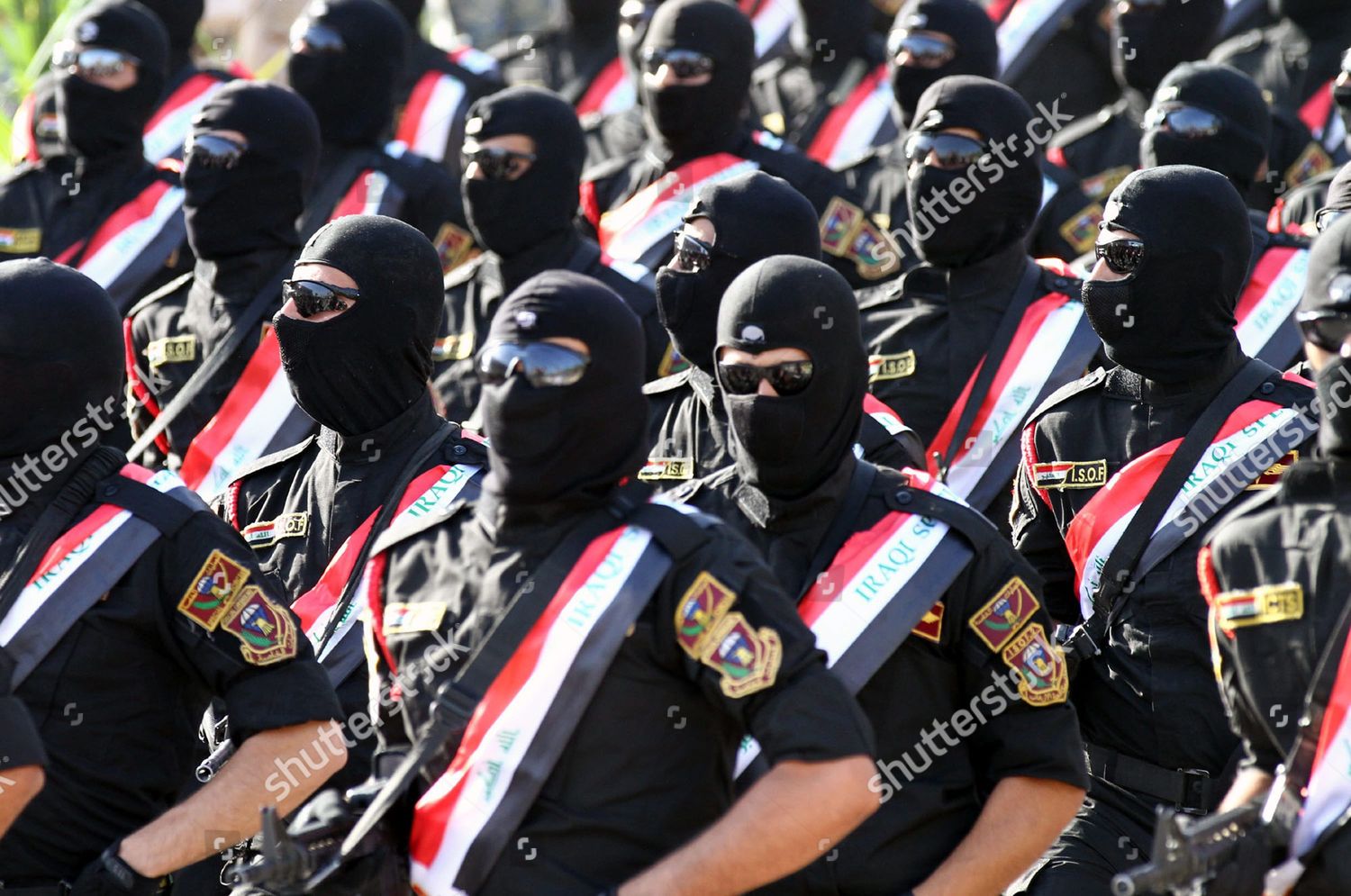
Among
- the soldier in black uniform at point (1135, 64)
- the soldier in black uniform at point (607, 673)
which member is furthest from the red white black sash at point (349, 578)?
the soldier in black uniform at point (1135, 64)

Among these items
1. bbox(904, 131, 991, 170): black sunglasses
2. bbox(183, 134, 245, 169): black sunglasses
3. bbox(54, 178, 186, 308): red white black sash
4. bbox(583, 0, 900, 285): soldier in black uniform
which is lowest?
bbox(54, 178, 186, 308): red white black sash

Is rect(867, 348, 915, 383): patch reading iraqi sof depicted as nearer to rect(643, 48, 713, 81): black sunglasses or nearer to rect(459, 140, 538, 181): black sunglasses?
rect(459, 140, 538, 181): black sunglasses

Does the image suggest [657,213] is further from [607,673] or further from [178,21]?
[607,673]

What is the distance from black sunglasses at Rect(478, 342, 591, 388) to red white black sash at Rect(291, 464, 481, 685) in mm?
1541

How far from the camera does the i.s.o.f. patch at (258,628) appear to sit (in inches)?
215

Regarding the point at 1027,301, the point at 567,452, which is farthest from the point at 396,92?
the point at 567,452

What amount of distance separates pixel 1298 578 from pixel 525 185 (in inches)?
188

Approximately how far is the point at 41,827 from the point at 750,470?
1.89 m

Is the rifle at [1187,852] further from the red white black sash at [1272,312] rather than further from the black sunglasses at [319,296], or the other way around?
the red white black sash at [1272,312]

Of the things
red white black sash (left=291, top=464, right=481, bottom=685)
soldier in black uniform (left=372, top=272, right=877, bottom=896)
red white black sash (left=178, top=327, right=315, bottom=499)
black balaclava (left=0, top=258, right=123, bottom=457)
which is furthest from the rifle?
red white black sash (left=178, top=327, right=315, bottom=499)

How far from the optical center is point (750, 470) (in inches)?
220

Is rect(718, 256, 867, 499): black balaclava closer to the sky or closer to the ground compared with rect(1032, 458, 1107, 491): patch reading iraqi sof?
closer to the sky

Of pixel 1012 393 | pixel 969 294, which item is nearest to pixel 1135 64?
pixel 969 294

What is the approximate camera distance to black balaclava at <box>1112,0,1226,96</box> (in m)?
10.7
